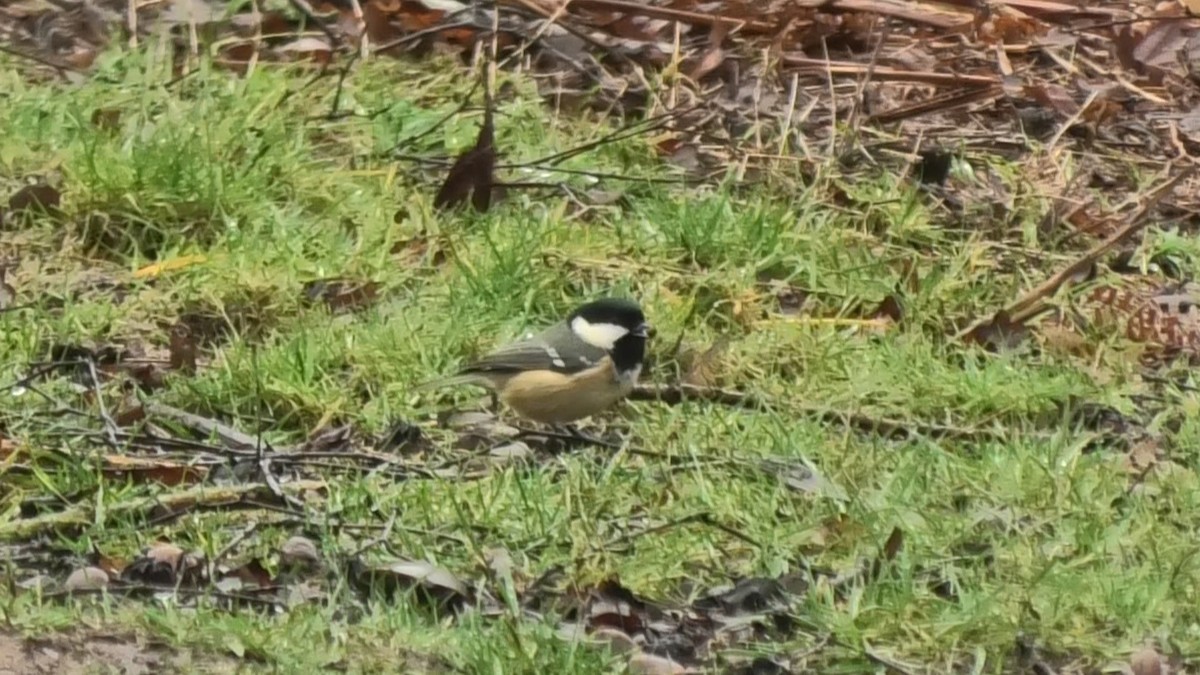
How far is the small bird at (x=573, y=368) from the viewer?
4.95 metres

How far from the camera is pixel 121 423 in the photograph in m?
4.85

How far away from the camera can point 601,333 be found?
198 inches

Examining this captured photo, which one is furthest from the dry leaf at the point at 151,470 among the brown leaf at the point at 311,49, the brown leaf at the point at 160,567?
the brown leaf at the point at 311,49

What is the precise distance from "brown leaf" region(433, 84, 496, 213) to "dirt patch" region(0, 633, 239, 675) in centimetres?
263

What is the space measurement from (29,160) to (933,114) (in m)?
3.13

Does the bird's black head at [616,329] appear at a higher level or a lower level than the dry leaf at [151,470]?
higher

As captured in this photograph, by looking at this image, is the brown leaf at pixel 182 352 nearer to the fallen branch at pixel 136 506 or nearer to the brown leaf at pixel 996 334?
the fallen branch at pixel 136 506

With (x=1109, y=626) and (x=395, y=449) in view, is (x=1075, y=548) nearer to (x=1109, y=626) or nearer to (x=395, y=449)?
(x=1109, y=626)

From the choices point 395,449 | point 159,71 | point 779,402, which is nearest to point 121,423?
point 395,449

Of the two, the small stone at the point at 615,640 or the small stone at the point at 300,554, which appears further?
the small stone at the point at 300,554

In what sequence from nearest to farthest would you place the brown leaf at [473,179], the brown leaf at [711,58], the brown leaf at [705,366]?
the brown leaf at [705,366] < the brown leaf at [473,179] < the brown leaf at [711,58]

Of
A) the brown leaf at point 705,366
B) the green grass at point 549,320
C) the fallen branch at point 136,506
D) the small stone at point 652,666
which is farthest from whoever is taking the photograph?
the brown leaf at point 705,366

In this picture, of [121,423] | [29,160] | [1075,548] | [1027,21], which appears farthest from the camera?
[1027,21]

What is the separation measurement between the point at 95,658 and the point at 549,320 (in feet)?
7.19
